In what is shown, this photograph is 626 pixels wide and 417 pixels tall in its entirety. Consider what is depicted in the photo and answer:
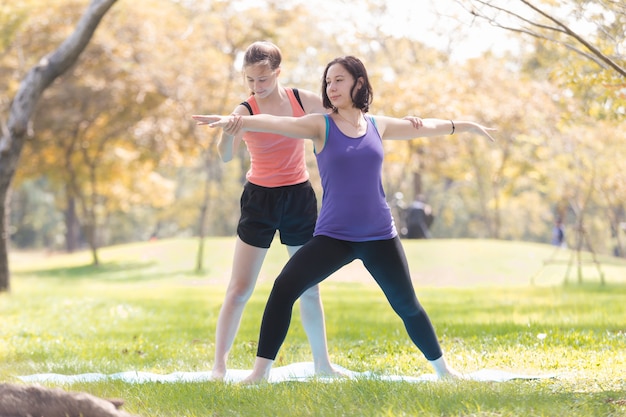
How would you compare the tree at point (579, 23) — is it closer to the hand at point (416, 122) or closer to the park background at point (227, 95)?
the hand at point (416, 122)

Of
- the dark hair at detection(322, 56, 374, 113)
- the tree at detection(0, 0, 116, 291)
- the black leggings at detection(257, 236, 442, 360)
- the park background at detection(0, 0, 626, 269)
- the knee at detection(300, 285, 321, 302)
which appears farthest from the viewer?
the park background at detection(0, 0, 626, 269)

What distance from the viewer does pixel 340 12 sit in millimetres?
31422

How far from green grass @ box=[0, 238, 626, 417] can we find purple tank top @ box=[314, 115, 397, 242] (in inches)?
33.7

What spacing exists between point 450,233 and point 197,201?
15366 mm

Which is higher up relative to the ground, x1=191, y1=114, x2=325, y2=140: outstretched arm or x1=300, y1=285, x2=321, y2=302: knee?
x1=191, y1=114, x2=325, y2=140: outstretched arm

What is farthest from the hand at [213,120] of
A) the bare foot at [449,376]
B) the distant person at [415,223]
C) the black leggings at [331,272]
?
the distant person at [415,223]

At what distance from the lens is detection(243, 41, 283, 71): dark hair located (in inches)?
205

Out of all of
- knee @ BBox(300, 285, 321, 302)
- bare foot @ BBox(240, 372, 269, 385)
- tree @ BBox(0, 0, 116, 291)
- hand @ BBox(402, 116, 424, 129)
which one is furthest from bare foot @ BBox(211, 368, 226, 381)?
tree @ BBox(0, 0, 116, 291)

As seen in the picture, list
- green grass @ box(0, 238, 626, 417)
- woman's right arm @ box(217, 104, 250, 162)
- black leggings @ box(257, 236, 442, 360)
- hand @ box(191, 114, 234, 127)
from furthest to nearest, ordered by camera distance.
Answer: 1. woman's right arm @ box(217, 104, 250, 162)
2. black leggings @ box(257, 236, 442, 360)
3. hand @ box(191, 114, 234, 127)
4. green grass @ box(0, 238, 626, 417)

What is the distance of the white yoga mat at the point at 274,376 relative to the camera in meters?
5.30

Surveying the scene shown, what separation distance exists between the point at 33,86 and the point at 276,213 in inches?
365

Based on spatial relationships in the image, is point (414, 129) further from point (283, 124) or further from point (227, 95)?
point (227, 95)

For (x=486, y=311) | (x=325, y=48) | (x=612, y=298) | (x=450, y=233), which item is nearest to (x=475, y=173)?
(x=325, y=48)

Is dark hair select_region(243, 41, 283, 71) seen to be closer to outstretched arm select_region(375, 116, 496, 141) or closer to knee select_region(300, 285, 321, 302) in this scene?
outstretched arm select_region(375, 116, 496, 141)
